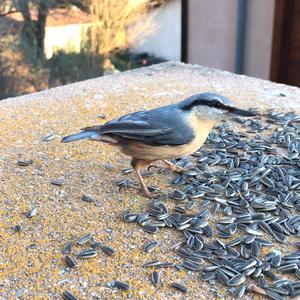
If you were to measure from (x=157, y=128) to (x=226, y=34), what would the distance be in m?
4.60

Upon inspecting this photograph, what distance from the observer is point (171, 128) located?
2.07 meters

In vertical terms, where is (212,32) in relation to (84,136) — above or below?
below

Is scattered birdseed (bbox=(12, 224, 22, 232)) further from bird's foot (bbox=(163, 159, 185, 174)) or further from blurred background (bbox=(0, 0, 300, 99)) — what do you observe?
blurred background (bbox=(0, 0, 300, 99))

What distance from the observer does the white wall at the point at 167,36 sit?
682 centimetres

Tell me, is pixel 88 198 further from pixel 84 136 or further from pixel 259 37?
pixel 259 37

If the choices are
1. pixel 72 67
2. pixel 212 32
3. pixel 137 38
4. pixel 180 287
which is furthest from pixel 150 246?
pixel 137 38

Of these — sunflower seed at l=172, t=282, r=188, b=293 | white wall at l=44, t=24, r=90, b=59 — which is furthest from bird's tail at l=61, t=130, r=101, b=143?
white wall at l=44, t=24, r=90, b=59

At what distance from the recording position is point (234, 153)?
268 centimetres

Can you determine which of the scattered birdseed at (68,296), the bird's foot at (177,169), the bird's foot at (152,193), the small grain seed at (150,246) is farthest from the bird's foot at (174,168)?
the scattered birdseed at (68,296)

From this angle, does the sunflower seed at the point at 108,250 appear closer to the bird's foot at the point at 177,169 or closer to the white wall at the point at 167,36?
the bird's foot at the point at 177,169

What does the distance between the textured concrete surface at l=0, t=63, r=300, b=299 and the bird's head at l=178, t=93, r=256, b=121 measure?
452 millimetres

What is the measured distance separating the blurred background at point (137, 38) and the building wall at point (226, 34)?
0.5 inches

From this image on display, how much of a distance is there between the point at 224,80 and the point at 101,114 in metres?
1.30

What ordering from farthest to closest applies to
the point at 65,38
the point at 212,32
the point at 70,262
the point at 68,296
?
the point at 212,32 < the point at 65,38 < the point at 70,262 < the point at 68,296
